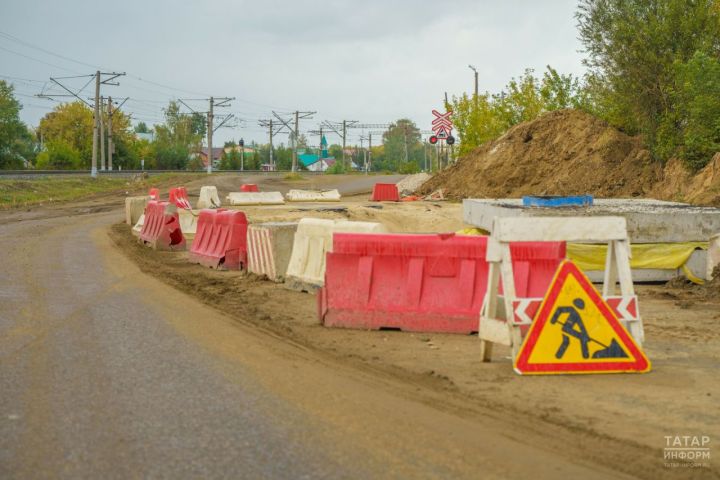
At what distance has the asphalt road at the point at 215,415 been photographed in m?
5.21

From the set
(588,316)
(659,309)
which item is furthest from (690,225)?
(588,316)

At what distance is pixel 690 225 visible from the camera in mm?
15023

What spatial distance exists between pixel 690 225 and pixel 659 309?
11.6 ft

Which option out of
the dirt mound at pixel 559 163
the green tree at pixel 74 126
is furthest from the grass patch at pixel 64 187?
the green tree at pixel 74 126

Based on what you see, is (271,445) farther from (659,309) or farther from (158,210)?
(158,210)

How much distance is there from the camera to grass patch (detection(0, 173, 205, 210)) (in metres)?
43.2

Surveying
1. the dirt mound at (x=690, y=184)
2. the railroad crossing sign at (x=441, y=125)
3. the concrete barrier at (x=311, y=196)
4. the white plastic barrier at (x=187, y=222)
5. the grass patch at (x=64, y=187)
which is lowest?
the grass patch at (x=64, y=187)

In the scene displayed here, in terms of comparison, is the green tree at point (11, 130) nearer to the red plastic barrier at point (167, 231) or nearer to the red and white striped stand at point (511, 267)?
the red plastic barrier at point (167, 231)

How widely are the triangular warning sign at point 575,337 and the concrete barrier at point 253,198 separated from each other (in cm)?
3247

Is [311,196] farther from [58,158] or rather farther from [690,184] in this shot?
[58,158]

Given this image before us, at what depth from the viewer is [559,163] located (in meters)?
35.5

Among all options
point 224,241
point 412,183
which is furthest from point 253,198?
point 224,241

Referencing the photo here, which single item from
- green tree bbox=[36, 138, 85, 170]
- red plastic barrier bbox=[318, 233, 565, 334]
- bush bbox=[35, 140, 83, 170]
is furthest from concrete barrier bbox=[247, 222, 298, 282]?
bush bbox=[35, 140, 83, 170]

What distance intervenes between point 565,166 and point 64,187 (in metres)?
28.6
